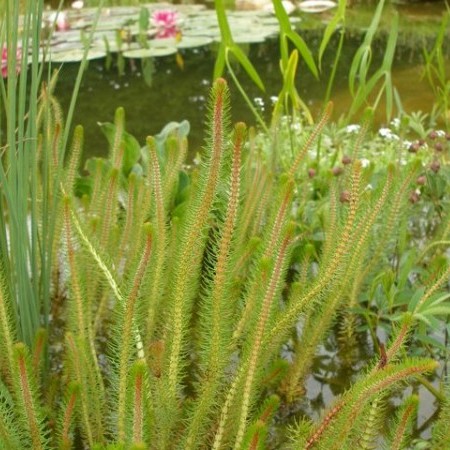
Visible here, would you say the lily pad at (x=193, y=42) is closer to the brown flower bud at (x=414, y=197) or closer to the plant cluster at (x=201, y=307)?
the plant cluster at (x=201, y=307)

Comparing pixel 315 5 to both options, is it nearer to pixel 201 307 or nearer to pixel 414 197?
pixel 414 197

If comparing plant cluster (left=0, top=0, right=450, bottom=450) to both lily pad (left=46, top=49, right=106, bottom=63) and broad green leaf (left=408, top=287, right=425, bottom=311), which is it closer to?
broad green leaf (left=408, top=287, right=425, bottom=311)

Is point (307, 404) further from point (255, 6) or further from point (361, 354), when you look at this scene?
point (255, 6)

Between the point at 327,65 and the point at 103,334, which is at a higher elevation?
the point at 103,334

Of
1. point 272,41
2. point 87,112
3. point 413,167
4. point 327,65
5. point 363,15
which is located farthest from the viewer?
point 363,15

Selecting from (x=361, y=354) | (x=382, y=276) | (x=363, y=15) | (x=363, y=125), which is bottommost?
(x=363, y=15)

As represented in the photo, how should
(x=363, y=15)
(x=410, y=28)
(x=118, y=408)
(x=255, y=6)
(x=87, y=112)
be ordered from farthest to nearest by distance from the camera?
1. (x=255, y=6)
2. (x=363, y=15)
3. (x=410, y=28)
4. (x=87, y=112)
5. (x=118, y=408)

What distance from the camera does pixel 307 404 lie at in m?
1.24

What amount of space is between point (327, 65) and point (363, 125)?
405cm

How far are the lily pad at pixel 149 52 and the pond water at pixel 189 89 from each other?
0.19 ft

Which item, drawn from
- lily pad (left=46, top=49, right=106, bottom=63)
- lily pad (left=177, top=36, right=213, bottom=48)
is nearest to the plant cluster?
lily pad (left=46, top=49, right=106, bottom=63)

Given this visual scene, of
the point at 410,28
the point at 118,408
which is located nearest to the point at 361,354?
the point at 118,408

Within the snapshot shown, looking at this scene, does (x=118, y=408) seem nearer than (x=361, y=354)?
Yes

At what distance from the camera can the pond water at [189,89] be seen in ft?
12.7
